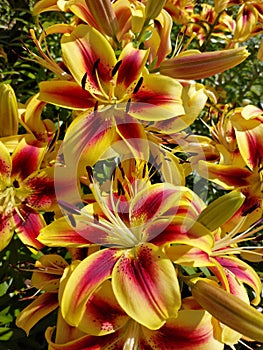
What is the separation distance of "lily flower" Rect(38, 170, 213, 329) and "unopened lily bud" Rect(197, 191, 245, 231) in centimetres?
2

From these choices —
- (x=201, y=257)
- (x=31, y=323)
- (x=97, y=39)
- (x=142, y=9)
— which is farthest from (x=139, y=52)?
(x=31, y=323)

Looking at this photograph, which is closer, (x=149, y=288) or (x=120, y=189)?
(x=149, y=288)

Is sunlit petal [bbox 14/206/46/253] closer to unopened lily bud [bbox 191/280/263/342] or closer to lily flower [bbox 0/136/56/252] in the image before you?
lily flower [bbox 0/136/56/252]

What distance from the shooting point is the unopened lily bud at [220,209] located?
29.5 inches

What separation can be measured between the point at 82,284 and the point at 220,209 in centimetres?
21

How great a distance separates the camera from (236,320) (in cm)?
70

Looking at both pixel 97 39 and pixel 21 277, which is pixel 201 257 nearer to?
pixel 97 39

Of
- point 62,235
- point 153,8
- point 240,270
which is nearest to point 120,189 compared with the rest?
point 62,235

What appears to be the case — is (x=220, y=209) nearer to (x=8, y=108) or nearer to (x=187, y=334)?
(x=187, y=334)

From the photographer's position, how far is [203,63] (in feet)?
3.01

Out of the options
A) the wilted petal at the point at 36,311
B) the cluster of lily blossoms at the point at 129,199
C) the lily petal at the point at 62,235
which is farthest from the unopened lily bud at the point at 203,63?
the wilted petal at the point at 36,311

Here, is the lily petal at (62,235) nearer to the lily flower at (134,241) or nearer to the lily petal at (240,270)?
the lily flower at (134,241)

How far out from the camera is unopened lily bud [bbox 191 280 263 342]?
689 millimetres

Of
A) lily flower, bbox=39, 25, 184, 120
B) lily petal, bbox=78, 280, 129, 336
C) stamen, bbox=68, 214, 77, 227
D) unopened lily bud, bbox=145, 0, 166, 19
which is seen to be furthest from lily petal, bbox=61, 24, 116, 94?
lily petal, bbox=78, 280, 129, 336
